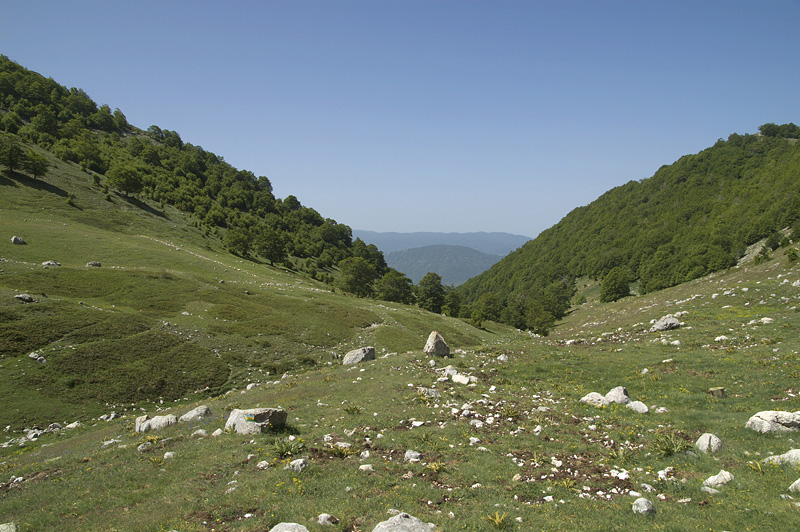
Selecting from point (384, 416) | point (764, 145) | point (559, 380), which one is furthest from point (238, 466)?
point (764, 145)

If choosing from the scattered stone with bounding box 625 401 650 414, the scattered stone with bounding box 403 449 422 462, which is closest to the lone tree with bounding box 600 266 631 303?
the scattered stone with bounding box 625 401 650 414

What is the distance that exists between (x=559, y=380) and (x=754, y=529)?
588 inches

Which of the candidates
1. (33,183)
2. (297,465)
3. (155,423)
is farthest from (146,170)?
(297,465)

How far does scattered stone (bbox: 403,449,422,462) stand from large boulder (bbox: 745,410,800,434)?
12.2 metres

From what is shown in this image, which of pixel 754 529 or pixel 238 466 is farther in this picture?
pixel 238 466

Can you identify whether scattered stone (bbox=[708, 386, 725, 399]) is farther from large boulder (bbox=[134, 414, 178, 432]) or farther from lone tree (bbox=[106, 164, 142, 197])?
lone tree (bbox=[106, 164, 142, 197])

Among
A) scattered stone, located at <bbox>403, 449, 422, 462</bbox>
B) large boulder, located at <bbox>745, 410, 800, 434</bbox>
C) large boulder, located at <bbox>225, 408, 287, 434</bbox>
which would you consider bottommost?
large boulder, located at <bbox>225, 408, 287, 434</bbox>

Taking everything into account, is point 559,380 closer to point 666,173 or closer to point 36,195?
point 36,195

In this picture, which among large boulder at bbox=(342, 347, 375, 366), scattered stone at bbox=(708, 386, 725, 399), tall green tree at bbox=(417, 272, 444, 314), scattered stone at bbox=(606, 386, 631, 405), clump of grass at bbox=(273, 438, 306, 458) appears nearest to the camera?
clump of grass at bbox=(273, 438, 306, 458)

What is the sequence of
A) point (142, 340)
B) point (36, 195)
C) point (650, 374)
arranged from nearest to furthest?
point (650, 374), point (142, 340), point (36, 195)

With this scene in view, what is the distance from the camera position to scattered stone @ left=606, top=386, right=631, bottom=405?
57.1 ft

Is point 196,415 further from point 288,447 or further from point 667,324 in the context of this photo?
point 667,324

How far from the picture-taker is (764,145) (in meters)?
161

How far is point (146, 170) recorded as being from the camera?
458 feet
